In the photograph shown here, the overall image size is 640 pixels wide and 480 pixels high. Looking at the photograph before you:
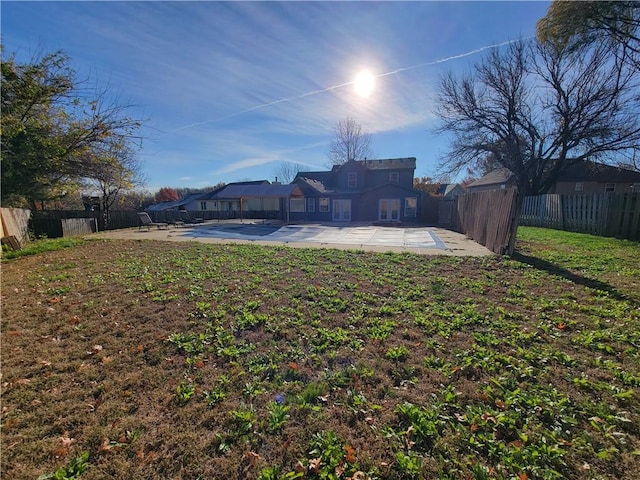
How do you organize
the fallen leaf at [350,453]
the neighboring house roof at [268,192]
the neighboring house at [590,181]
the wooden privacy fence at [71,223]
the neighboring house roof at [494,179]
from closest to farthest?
the fallen leaf at [350,453], the wooden privacy fence at [71,223], the neighboring house roof at [268,192], the neighboring house at [590,181], the neighboring house roof at [494,179]

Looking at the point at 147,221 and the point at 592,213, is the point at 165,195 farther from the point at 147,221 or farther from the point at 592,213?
the point at 592,213

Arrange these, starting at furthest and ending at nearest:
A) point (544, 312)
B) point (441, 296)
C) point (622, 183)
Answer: point (622, 183)
point (441, 296)
point (544, 312)

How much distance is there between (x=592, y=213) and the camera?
12.4 m

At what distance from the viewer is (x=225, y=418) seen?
2.21m

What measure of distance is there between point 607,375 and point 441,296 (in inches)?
87.3

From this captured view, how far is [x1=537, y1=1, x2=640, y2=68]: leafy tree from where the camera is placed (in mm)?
7285

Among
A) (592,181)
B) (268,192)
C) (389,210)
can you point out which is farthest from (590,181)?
(268,192)

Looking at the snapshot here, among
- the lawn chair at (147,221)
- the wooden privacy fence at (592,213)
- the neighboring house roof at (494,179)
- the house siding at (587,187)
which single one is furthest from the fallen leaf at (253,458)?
the house siding at (587,187)

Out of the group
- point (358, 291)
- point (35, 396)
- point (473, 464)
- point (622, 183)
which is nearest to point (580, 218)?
point (358, 291)

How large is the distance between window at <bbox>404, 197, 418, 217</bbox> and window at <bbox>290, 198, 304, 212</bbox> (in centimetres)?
990

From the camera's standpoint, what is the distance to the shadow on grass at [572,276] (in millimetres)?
4593

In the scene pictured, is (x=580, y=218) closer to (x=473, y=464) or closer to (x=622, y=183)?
(x=473, y=464)

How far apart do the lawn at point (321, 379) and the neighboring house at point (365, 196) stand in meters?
18.7

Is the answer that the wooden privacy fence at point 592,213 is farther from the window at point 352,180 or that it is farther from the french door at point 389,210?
the window at point 352,180
